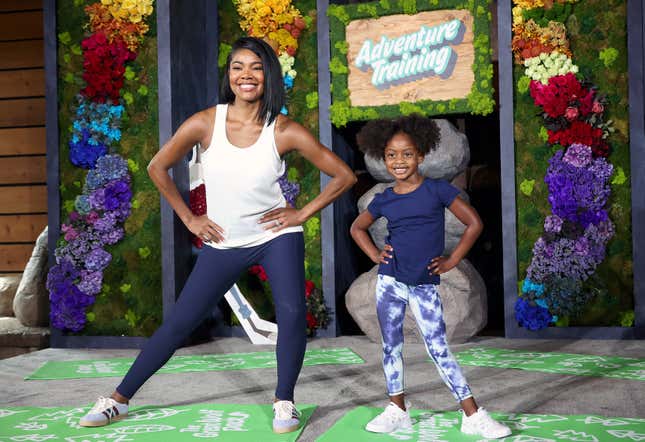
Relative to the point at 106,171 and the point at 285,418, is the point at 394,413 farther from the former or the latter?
the point at 106,171

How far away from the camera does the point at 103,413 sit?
3.31 metres

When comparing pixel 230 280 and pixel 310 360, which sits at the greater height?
pixel 230 280

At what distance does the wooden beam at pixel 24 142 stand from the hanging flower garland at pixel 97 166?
175cm

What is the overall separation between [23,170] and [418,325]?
5794 millimetres

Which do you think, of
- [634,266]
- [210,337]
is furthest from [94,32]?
[634,266]

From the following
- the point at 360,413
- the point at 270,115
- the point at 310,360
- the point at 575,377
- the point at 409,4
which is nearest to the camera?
the point at 270,115

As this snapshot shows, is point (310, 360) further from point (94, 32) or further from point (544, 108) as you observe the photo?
point (94, 32)

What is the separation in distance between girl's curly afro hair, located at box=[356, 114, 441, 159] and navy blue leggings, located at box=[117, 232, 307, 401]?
1.65 ft

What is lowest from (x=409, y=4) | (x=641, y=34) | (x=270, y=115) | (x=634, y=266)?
(x=634, y=266)

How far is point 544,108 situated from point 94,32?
11.8ft

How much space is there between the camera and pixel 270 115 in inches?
126

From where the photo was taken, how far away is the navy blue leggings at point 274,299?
3.18 meters

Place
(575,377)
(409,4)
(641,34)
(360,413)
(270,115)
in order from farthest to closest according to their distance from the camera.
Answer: (409,4) → (641,34) → (575,377) → (360,413) → (270,115)

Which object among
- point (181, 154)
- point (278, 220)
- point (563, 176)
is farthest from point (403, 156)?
point (563, 176)
